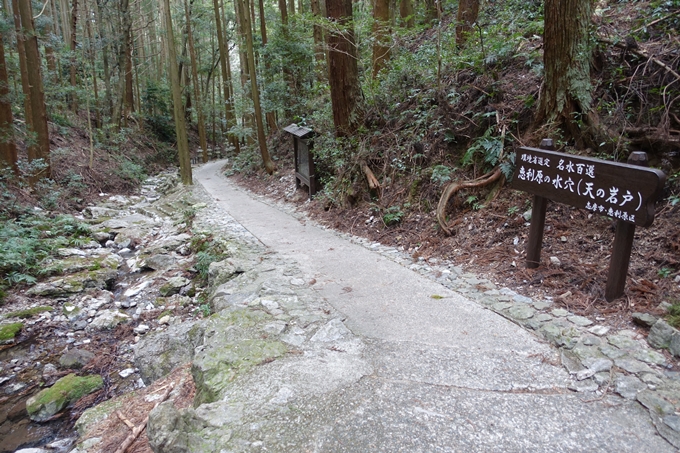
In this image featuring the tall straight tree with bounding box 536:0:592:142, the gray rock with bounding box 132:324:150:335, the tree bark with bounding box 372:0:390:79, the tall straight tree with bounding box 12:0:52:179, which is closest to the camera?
the tall straight tree with bounding box 536:0:592:142

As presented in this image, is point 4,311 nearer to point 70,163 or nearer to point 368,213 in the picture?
point 368,213

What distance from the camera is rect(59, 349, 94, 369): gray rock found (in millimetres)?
5328

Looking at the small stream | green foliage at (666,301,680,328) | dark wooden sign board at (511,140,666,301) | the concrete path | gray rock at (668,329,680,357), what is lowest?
the small stream

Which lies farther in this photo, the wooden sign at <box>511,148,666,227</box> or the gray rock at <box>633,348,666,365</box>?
the wooden sign at <box>511,148,666,227</box>

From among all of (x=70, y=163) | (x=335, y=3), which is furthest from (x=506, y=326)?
(x=70, y=163)

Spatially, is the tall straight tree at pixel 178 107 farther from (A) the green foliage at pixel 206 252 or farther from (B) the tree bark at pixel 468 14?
(B) the tree bark at pixel 468 14

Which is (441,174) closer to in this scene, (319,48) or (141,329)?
(141,329)

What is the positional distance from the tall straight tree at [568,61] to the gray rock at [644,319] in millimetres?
2860

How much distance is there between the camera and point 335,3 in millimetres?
8992

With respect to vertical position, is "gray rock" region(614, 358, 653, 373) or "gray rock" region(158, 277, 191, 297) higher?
"gray rock" region(614, 358, 653, 373)

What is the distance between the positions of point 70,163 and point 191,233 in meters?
8.47

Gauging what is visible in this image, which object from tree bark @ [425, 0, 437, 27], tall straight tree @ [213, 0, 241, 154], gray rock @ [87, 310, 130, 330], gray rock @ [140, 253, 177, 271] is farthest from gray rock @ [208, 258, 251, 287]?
tall straight tree @ [213, 0, 241, 154]

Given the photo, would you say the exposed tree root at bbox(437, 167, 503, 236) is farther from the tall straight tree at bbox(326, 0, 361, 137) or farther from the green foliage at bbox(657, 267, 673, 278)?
the tall straight tree at bbox(326, 0, 361, 137)

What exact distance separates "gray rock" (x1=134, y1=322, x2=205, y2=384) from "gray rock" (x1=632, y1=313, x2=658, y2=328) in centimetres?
403
